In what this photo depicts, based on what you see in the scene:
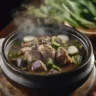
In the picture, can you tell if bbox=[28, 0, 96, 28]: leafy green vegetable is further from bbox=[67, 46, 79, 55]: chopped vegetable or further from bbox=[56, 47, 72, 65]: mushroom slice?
bbox=[56, 47, 72, 65]: mushroom slice

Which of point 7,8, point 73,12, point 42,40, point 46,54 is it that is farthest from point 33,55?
point 7,8

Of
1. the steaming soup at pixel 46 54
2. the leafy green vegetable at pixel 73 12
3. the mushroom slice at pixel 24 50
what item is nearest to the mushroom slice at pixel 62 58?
the steaming soup at pixel 46 54

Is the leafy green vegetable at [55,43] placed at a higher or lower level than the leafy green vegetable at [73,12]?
higher

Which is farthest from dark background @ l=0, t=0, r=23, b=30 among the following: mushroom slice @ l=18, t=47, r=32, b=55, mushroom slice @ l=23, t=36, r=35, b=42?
mushroom slice @ l=18, t=47, r=32, b=55

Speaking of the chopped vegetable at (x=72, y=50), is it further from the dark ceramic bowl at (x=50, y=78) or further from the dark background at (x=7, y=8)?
the dark background at (x=7, y=8)

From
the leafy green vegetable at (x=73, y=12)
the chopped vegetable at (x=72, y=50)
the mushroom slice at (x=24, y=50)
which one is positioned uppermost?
the mushroom slice at (x=24, y=50)

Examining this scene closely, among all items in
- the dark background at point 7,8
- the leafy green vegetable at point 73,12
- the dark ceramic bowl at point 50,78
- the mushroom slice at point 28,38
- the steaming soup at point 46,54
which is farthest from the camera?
the dark background at point 7,8

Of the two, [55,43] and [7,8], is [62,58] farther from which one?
[7,8]

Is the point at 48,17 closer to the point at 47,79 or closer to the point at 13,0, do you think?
the point at 13,0
